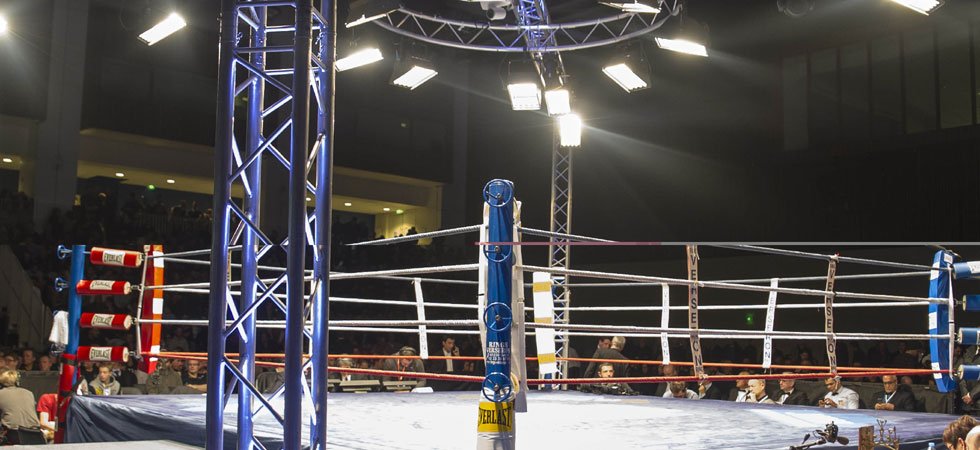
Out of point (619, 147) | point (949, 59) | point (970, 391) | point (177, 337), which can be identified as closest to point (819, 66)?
point (949, 59)

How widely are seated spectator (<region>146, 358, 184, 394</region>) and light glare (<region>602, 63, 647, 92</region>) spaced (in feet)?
13.9

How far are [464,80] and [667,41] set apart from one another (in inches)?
356

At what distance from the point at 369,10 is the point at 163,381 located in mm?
3241

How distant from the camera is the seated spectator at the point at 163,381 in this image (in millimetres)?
6605

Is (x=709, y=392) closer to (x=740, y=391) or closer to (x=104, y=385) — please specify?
(x=740, y=391)

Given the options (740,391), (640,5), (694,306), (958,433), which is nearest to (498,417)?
(694,306)

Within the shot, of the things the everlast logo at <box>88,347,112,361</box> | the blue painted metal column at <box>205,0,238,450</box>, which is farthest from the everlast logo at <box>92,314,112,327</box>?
the blue painted metal column at <box>205,0,238,450</box>

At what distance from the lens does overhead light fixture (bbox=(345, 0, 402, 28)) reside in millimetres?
6215

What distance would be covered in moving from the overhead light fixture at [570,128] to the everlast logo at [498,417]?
5507 millimetres

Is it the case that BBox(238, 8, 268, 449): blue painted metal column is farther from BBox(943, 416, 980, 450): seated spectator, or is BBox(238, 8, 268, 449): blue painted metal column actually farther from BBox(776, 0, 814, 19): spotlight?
BBox(776, 0, 814, 19): spotlight

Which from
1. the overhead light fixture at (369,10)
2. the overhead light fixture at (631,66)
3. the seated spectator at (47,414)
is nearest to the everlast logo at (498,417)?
the overhead light fixture at (369,10)

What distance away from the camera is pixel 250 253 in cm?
296

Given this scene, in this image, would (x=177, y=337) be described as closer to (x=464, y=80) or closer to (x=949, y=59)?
(x=464, y=80)

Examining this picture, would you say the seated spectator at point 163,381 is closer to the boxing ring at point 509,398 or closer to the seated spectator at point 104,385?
the seated spectator at point 104,385
